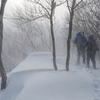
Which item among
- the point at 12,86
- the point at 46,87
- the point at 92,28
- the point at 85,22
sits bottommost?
the point at 12,86

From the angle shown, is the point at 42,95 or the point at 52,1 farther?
the point at 52,1

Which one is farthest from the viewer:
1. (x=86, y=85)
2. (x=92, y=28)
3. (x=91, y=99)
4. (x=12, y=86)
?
(x=92, y=28)

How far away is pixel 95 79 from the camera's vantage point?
385cm

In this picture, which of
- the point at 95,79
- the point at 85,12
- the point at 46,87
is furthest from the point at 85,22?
the point at 46,87

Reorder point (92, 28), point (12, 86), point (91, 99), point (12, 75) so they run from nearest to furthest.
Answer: point (91, 99)
point (12, 86)
point (12, 75)
point (92, 28)

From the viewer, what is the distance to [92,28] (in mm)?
8023

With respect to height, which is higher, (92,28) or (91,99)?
(92,28)

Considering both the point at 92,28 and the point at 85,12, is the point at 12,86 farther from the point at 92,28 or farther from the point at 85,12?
the point at 85,12

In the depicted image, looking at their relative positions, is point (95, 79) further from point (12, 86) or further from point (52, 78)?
point (12, 86)

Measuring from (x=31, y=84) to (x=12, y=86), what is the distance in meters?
0.96

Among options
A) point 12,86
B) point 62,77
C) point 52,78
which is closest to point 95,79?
point 62,77

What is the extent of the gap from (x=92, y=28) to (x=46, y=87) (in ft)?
21.7

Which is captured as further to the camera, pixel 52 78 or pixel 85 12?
pixel 85 12

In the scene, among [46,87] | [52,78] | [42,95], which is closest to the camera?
[42,95]
